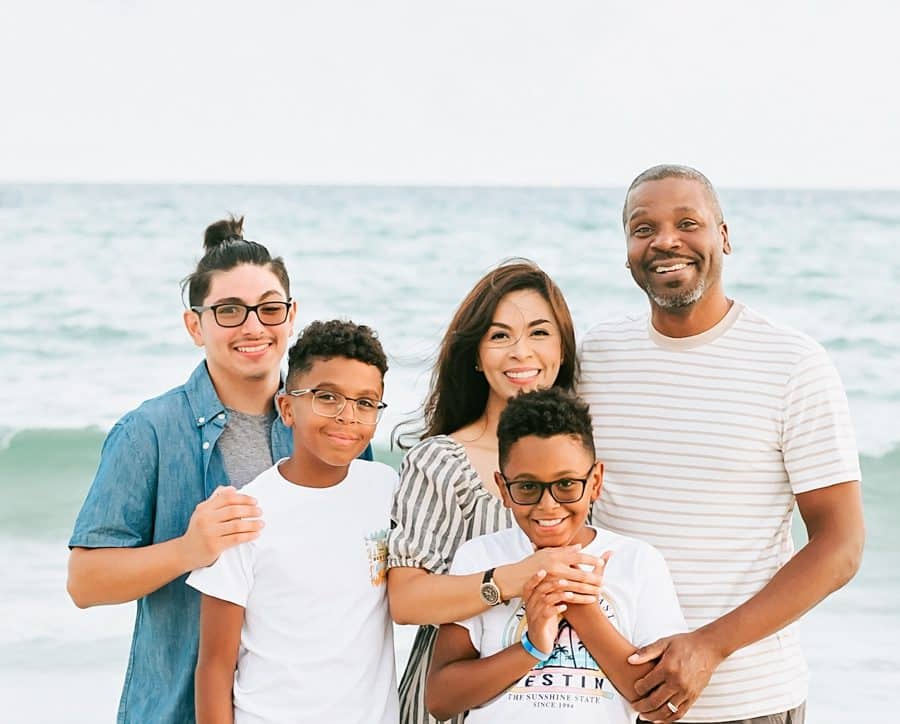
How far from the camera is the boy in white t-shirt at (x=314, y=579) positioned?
2865 mm

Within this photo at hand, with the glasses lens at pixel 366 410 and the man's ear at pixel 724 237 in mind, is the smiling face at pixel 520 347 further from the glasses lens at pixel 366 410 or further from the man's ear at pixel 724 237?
the man's ear at pixel 724 237

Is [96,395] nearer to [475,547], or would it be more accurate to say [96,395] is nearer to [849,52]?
[475,547]

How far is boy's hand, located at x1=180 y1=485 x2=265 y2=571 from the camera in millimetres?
2844

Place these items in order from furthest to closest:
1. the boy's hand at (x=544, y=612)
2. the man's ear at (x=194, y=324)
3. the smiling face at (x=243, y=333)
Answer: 1. the man's ear at (x=194, y=324)
2. the smiling face at (x=243, y=333)
3. the boy's hand at (x=544, y=612)

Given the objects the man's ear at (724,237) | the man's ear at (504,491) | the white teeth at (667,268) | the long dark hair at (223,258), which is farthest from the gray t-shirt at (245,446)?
the man's ear at (724,237)

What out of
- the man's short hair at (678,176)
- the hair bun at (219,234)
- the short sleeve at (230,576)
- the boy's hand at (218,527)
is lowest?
the short sleeve at (230,576)

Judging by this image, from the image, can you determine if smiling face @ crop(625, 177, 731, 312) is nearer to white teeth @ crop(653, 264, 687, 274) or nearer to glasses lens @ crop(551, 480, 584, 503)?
white teeth @ crop(653, 264, 687, 274)

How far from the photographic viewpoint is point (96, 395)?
1254 centimetres

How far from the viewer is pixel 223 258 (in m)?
3.32

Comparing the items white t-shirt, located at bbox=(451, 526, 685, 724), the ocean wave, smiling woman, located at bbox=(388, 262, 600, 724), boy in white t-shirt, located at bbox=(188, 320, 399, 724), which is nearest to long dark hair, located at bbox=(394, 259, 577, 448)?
smiling woman, located at bbox=(388, 262, 600, 724)

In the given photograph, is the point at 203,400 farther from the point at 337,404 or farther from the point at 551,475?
the point at 551,475

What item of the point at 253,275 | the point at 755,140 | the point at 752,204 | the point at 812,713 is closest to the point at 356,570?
the point at 253,275

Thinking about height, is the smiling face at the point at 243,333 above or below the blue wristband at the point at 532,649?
above

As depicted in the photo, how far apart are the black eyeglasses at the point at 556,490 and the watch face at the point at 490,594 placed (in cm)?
20
